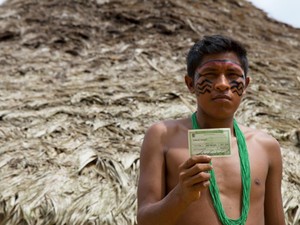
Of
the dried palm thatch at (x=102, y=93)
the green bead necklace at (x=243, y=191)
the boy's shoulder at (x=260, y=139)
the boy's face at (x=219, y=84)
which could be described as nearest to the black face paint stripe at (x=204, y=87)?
the boy's face at (x=219, y=84)

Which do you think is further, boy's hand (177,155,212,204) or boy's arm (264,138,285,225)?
boy's arm (264,138,285,225)

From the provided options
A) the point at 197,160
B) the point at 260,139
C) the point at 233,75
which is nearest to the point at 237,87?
the point at 233,75

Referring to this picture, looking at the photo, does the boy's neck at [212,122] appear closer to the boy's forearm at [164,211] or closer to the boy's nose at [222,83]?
the boy's nose at [222,83]

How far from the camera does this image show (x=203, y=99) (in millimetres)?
1582

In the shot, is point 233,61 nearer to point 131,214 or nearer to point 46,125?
point 131,214

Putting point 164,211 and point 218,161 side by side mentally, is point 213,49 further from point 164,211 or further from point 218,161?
point 164,211

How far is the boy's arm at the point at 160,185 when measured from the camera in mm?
1376

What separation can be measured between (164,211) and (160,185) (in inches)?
5.3

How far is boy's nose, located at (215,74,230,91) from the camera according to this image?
5.11ft

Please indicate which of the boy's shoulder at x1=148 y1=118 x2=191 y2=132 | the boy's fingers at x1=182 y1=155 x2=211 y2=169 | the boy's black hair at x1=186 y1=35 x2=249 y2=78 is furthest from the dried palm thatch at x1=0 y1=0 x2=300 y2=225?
the boy's fingers at x1=182 y1=155 x2=211 y2=169

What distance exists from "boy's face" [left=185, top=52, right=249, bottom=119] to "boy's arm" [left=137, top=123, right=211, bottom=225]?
157mm

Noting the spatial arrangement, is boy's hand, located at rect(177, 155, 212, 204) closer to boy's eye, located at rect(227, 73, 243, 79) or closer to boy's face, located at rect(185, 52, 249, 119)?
boy's face, located at rect(185, 52, 249, 119)

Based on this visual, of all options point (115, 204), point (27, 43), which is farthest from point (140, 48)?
point (115, 204)

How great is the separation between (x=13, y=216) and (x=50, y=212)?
176 mm
